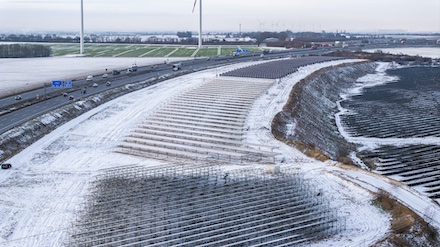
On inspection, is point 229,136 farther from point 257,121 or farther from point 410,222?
point 410,222

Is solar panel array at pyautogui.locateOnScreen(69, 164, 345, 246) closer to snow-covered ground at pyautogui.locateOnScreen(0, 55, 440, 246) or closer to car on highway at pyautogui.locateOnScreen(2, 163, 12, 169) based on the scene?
snow-covered ground at pyautogui.locateOnScreen(0, 55, 440, 246)

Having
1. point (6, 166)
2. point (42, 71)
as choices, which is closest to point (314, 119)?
point (6, 166)

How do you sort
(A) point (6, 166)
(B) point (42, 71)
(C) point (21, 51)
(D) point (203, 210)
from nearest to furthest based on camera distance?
(D) point (203, 210), (A) point (6, 166), (B) point (42, 71), (C) point (21, 51)

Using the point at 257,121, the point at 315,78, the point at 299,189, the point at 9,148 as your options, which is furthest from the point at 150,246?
the point at 315,78

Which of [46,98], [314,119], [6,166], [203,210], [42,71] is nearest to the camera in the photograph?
[203,210]

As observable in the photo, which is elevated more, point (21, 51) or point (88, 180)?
point (21, 51)

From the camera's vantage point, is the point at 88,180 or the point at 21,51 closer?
the point at 88,180

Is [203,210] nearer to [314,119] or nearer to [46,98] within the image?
[314,119]

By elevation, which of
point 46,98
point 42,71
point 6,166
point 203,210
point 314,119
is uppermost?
point 42,71

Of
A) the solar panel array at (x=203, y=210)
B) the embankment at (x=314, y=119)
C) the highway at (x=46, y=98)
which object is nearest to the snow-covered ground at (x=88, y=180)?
the solar panel array at (x=203, y=210)
